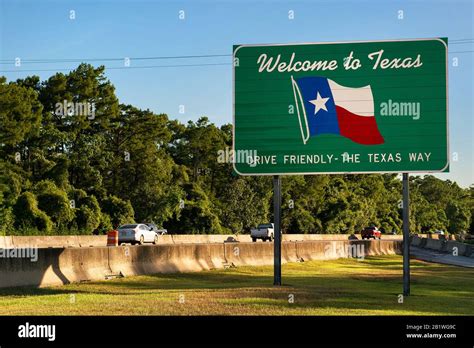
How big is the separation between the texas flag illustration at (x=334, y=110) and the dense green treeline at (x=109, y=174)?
33289 mm

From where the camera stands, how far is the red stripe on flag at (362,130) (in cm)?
2302

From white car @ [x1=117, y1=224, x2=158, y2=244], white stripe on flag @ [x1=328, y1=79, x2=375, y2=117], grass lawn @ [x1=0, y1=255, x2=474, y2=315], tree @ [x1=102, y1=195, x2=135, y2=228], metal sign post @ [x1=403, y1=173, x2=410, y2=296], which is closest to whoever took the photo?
grass lawn @ [x1=0, y1=255, x2=474, y2=315]

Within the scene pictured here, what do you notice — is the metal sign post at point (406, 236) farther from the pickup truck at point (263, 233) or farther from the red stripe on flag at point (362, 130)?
the pickup truck at point (263, 233)

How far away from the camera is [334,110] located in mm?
23375

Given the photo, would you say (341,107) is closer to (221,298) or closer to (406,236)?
(406,236)

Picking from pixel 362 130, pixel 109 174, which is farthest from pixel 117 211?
pixel 362 130

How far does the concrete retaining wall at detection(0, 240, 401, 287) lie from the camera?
19.6m

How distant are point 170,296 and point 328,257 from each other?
93.0 feet

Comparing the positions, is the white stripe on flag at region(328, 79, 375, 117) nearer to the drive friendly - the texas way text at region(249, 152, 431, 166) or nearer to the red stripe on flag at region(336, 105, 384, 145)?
the red stripe on flag at region(336, 105, 384, 145)

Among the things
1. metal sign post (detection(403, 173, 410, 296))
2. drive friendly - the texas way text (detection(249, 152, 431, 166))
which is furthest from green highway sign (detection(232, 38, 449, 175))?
metal sign post (detection(403, 173, 410, 296))
